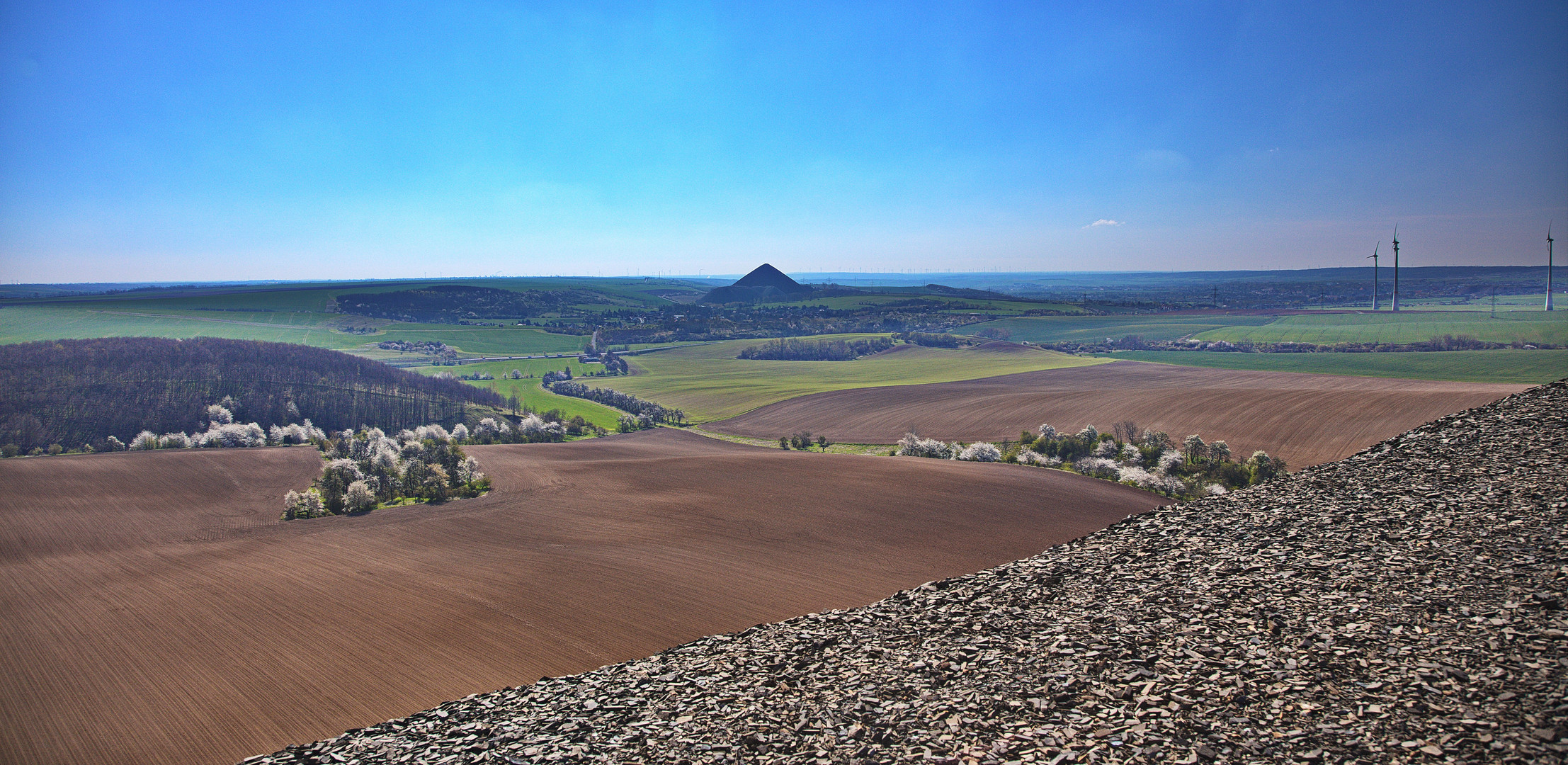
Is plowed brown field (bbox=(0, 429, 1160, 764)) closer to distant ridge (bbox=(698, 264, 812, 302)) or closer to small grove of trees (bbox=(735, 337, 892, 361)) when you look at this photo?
small grove of trees (bbox=(735, 337, 892, 361))

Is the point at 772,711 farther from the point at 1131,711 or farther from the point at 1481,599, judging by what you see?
the point at 1481,599

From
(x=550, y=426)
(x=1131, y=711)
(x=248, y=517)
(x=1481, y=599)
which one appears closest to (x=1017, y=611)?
(x=1131, y=711)

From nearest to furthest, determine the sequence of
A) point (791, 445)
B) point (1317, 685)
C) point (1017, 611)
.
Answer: point (1317, 685) < point (1017, 611) < point (791, 445)

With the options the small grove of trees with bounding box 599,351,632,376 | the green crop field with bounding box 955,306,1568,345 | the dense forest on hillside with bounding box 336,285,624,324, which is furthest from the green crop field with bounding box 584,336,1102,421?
the dense forest on hillside with bounding box 336,285,624,324

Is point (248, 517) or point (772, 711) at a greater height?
point (772, 711)

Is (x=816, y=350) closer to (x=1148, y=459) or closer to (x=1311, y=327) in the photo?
(x=1311, y=327)

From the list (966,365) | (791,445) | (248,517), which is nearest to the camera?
(248,517)

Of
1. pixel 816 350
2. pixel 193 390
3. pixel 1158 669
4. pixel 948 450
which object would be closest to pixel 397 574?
pixel 1158 669
